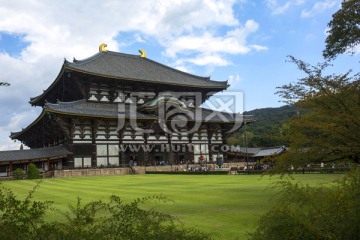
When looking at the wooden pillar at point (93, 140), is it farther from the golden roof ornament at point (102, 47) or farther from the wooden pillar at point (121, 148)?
the golden roof ornament at point (102, 47)

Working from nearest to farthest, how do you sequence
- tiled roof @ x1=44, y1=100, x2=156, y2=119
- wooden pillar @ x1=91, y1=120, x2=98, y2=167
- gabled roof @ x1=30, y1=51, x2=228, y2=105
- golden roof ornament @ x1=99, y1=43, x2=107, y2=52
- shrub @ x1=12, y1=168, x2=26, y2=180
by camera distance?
1. shrub @ x1=12, y1=168, x2=26, y2=180
2. tiled roof @ x1=44, y1=100, x2=156, y2=119
3. wooden pillar @ x1=91, y1=120, x2=98, y2=167
4. gabled roof @ x1=30, y1=51, x2=228, y2=105
5. golden roof ornament @ x1=99, y1=43, x2=107, y2=52

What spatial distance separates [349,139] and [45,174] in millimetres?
34603

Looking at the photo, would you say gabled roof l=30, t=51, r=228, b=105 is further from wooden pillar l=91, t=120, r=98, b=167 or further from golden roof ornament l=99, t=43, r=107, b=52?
wooden pillar l=91, t=120, r=98, b=167

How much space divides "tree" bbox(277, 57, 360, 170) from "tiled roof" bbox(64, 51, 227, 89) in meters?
34.2

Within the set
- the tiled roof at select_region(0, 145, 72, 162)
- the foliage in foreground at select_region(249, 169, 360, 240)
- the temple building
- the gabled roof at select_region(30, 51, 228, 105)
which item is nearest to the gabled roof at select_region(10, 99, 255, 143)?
the temple building

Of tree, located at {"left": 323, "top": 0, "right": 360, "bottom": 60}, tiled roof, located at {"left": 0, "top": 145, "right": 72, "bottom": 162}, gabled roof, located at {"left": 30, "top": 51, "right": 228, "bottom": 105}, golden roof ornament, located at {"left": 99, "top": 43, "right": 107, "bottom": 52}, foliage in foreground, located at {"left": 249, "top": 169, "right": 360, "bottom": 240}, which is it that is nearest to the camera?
foliage in foreground, located at {"left": 249, "top": 169, "right": 360, "bottom": 240}

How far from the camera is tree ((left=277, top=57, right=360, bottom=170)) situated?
1173cm

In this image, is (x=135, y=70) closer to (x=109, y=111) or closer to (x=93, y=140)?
(x=109, y=111)

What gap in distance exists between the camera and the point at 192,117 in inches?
2010

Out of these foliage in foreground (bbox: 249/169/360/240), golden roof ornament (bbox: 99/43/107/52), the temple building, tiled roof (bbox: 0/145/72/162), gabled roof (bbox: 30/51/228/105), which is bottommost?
foliage in foreground (bbox: 249/169/360/240)

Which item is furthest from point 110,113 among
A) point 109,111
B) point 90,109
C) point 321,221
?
point 321,221

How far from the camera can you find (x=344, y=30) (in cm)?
1584

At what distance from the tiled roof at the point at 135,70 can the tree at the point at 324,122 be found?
112ft

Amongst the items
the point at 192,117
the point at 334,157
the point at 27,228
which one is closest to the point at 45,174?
the point at 192,117
